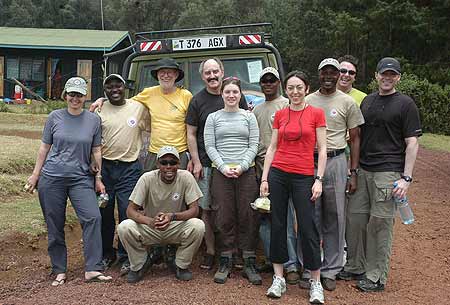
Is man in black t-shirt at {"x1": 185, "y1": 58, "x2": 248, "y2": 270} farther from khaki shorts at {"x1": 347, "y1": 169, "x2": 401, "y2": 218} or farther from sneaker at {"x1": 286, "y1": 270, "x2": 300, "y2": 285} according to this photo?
khaki shorts at {"x1": 347, "y1": 169, "x2": 401, "y2": 218}

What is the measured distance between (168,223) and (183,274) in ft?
1.68

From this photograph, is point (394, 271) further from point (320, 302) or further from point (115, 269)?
point (115, 269)

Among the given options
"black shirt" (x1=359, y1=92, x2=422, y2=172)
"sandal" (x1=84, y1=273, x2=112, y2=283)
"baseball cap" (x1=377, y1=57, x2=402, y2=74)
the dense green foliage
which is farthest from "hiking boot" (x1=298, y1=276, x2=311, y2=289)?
the dense green foliage

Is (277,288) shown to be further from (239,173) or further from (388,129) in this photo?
(388,129)

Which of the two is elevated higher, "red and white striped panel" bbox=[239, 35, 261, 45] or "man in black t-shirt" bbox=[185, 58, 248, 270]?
"red and white striped panel" bbox=[239, 35, 261, 45]

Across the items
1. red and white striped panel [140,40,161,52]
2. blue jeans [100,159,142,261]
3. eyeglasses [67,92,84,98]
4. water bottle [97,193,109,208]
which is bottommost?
water bottle [97,193,109,208]

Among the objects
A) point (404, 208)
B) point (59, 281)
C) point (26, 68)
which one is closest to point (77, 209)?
point (59, 281)

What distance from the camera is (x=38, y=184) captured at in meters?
5.61

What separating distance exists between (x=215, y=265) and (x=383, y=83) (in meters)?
2.46

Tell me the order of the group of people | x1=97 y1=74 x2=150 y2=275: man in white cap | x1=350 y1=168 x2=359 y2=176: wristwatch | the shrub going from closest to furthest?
the group of people → x1=350 y1=168 x2=359 y2=176: wristwatch → x1=97 y1=74 x2=150 y2=275: man in white cap → the shrub

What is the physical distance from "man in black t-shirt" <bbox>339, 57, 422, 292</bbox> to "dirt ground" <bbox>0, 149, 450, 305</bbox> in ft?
1.09

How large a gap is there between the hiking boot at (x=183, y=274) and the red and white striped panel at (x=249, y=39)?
2972 mm

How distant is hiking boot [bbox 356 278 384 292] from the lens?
5.32 metres

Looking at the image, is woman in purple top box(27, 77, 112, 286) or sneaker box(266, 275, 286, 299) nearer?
sneaker box(266, 275, 286, 299)
